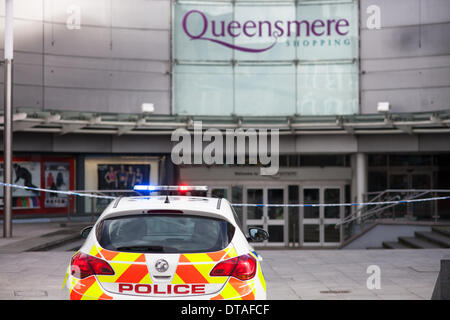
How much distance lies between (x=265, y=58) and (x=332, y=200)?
20.3ft

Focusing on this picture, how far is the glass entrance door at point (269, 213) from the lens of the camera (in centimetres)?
2422

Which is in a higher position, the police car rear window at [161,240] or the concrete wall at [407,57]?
the concrete wall at [407,57]

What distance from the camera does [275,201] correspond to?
963 inches

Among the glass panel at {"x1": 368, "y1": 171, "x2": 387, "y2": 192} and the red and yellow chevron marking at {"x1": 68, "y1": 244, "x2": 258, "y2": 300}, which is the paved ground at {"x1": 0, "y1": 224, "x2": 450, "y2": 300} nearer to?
the red and yellow chevron marking at {"x1": 68, "y1": 244, "x2": 258, "y2": 300}

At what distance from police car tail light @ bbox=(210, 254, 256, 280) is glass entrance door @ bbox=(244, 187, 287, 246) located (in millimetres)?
18659

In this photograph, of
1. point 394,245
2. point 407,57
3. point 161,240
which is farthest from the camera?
point 407,57

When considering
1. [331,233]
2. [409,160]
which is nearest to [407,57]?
[409,160]

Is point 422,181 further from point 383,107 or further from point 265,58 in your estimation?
point 265,58

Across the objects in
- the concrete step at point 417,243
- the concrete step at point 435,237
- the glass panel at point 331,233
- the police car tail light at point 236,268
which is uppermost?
the police car tail light at point 236,268

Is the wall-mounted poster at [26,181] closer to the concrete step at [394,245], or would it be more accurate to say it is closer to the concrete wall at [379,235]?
the concrete wall at [379,235]

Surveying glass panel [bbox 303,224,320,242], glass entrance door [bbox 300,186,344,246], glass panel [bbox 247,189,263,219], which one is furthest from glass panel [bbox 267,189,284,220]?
glass panel [bbox 303,224,320,242]

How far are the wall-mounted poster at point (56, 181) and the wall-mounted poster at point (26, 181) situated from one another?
1.04ft

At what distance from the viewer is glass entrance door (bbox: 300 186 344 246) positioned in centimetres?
2411

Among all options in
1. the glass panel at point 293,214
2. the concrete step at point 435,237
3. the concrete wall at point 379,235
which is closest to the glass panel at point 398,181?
the glass panel at point 293,214
